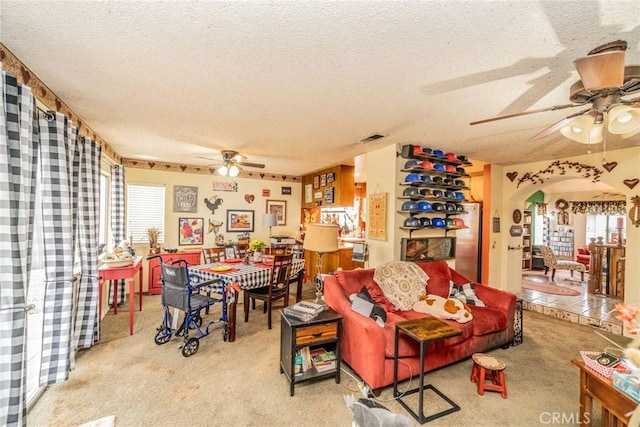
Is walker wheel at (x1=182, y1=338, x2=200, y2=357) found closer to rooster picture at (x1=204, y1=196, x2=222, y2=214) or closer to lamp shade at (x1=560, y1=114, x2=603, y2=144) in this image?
rooster picture at (x1=204, y1=196, x2=222, y2=214)

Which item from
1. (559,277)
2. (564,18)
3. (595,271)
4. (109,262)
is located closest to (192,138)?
(109,262)

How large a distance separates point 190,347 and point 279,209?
158 inches

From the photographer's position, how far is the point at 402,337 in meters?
2.46

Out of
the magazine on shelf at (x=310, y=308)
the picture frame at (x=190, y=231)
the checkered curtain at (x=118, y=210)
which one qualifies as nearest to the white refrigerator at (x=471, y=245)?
the magazine on shelf at (x=310, y=308)

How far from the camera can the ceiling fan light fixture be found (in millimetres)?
1620

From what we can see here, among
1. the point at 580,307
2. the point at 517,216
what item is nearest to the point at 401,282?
the point at 580,307

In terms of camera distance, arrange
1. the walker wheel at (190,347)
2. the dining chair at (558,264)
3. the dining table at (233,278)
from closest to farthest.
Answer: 1. the walker wheel at (190,347)
2. the dining table at (233,278)
3. the dining chair at (558,264)

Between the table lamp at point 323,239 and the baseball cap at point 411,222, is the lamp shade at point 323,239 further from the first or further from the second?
the baseball cap at point 411,222

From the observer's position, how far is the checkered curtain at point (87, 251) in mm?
2781

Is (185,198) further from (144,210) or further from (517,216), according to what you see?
(517,216)

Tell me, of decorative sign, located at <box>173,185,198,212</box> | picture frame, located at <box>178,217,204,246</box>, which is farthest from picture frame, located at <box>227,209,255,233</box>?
decorative sign, located at <box>173,185,198,212</box>

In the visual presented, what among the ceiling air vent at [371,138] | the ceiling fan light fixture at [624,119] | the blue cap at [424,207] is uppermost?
the ceiling air vent at [371,138]

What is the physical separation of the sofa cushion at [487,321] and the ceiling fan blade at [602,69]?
7.66ft

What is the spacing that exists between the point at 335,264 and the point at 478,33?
442 cm
